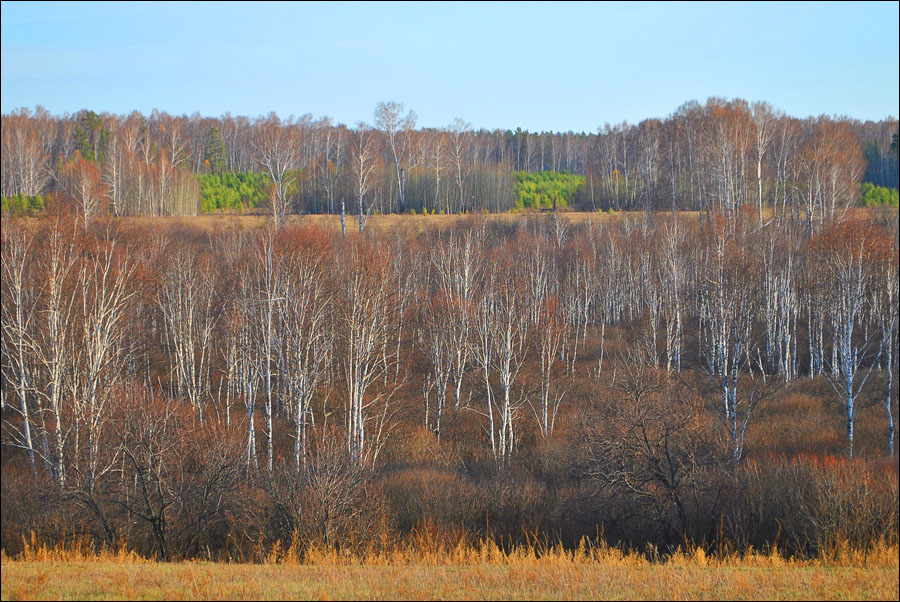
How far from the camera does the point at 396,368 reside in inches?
1507

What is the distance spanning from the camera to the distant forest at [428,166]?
155 feet

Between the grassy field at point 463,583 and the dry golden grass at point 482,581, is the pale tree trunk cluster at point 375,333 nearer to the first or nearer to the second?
the dry golden grass at point 482,581

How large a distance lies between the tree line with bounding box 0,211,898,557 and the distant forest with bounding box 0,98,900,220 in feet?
18.6

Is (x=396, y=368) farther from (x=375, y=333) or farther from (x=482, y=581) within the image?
(x=482, y=581)

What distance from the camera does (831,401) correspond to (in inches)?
1190

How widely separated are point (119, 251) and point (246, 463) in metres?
16.4

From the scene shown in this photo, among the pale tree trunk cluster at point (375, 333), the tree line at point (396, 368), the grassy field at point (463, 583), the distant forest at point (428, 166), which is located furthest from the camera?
the distant forest at point (428, 166)

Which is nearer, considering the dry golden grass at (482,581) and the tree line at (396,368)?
the dry golden grass at (482,581)

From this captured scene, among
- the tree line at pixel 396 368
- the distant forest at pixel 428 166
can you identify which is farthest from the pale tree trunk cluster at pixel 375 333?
the distant forest at pixel 428 166

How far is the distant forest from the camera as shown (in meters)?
47.1

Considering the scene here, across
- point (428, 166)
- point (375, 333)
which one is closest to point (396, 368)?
point (375, 333)

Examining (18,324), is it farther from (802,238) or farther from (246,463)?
(802,238)

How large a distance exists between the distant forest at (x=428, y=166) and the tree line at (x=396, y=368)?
18.6 ft

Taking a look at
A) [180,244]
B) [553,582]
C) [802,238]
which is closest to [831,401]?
[802,238]
